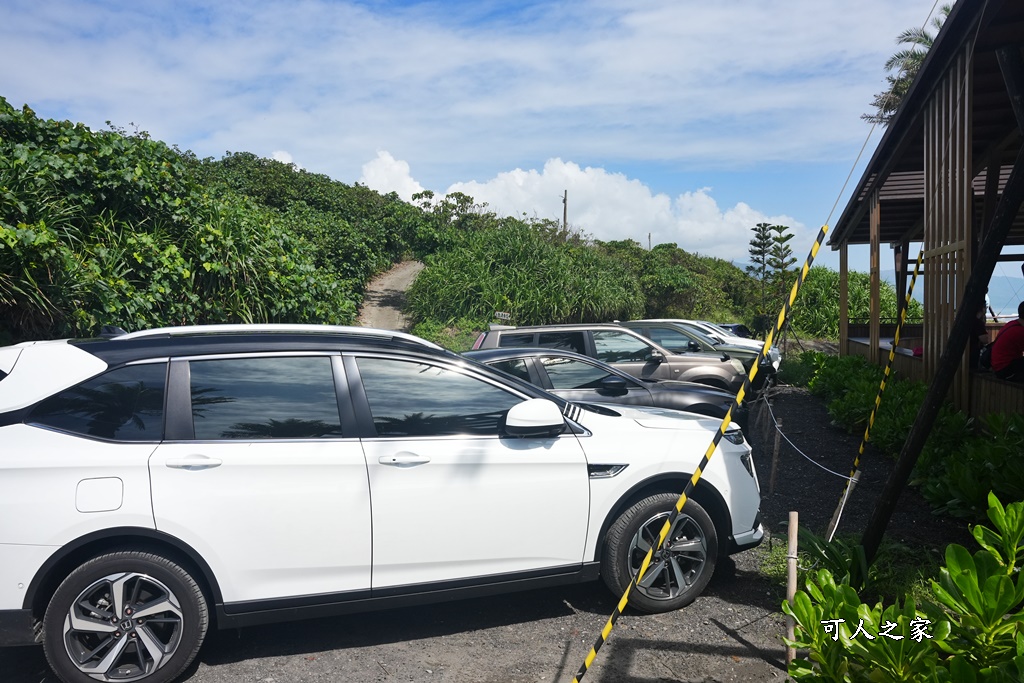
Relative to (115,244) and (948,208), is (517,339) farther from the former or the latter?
(948,208)

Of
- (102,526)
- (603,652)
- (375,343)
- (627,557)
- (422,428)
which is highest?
(375,343)

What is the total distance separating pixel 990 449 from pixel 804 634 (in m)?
3.97

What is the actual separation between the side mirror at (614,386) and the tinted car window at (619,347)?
8.49 feet

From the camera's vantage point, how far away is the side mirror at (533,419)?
14.0 ft

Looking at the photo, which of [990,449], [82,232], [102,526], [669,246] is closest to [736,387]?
[990,449]

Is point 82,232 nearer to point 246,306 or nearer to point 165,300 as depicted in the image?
point 165,300

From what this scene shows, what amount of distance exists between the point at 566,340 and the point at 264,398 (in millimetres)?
7462

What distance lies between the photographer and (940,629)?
2.78 metres

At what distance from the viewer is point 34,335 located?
8.09 meters

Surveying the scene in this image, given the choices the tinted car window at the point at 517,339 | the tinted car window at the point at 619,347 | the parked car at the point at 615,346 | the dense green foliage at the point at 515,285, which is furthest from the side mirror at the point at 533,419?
the dense green foliage at the point at 515,285

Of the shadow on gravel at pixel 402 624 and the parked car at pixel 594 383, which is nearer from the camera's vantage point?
the shadow on gravel at pixel 402 624

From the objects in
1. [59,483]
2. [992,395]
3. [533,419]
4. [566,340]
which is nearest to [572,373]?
[566,340]

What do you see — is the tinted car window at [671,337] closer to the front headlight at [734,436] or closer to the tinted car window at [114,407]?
the front headlight at [734,436]

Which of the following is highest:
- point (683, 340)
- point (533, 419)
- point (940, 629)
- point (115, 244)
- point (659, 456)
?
point (115, 244)
